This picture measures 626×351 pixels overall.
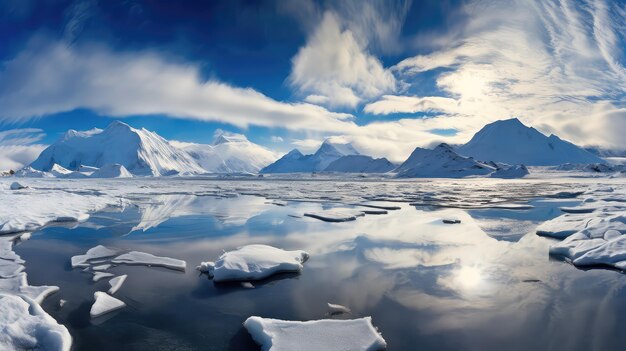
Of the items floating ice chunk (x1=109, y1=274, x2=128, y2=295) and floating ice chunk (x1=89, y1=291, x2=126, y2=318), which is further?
floating ice chunk (x1=109, y1=274, x2=128, y2=295)

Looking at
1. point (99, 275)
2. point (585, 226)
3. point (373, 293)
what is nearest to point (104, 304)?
point (99, 275)

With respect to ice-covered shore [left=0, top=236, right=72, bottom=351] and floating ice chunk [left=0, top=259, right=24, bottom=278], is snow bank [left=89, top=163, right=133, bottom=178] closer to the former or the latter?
floating ice chunk [left=0, top=259, right=24, bottom=278]

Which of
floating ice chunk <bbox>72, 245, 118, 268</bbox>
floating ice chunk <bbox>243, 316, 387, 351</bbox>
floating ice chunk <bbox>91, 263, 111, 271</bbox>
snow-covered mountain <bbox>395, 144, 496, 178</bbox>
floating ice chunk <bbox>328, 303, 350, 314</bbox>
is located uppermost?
snow-covered mountain <bbox>395, 144, 496, 178</bbox>

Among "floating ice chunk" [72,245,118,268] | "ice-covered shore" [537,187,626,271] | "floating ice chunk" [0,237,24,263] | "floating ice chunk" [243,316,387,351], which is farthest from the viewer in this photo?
"floating ice chunk" [0,237,24,263]

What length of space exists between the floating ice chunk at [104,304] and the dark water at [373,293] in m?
0.22

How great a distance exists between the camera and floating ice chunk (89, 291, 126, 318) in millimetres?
6750

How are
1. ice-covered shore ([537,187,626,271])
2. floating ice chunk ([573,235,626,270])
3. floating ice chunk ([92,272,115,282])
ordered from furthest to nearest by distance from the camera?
ice-covered shore ([537,187,626,271]) < floating ice chunk ([573,235,626,270]) < floating ice chunk ([92,272,115,282])

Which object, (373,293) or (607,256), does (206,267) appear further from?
(607,256)

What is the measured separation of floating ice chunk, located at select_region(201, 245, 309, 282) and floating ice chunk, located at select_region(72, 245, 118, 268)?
12.1 feet

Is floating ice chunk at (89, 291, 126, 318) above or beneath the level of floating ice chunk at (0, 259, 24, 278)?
beneath

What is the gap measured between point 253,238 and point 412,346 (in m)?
9.01

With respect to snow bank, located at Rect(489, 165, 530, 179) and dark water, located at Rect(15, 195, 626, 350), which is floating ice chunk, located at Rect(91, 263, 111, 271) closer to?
dark water, located at Rect(15, 195, 626, 350)

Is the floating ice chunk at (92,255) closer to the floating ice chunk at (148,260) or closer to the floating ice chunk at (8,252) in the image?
the floating ice chunk at (148,260)

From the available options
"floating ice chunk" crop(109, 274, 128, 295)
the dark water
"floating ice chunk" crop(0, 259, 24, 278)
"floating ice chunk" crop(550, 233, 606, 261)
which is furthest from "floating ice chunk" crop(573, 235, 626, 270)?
"floating ice chunk" crop(0, 259, 24, 278)
